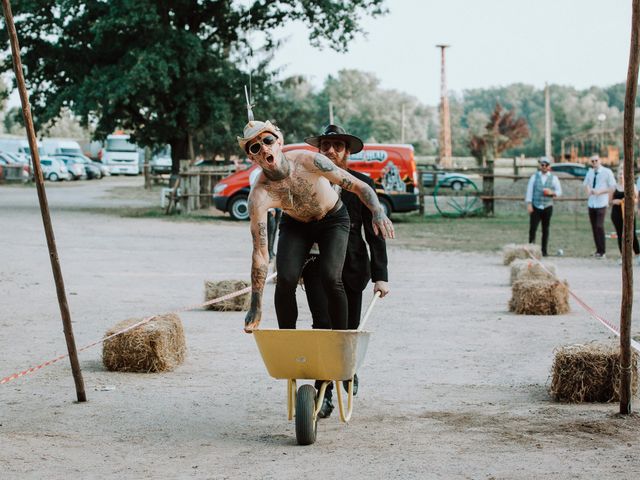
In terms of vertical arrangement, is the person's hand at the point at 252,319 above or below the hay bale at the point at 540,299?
above

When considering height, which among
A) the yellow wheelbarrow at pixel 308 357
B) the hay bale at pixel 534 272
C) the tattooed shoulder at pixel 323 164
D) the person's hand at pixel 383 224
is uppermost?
the tattooed shoulder at pixel 323 164

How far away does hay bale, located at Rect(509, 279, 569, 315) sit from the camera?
13.1 metres

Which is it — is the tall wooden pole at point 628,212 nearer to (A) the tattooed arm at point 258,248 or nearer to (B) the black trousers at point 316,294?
(B) the black trousers at point 316,294

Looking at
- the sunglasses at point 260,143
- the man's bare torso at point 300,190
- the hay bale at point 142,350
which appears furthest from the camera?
the hay bale at point 142,350

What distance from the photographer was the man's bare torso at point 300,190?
265 inches

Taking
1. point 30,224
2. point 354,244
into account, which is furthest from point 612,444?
point 30,224

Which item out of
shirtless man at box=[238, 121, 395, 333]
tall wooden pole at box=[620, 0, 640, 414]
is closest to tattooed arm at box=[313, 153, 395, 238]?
shirtless man at box=[238, 121, 395, 333]

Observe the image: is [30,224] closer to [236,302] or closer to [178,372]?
[236,302]

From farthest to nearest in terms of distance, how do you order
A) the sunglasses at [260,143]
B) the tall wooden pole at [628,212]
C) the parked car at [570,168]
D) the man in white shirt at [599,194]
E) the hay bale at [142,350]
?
the parked car at [570,168]
the man in white shirt at [599,194]
the hay bale at [142,350]
the tall wooden pole at [628,212]
the sunglasses at [260,143]

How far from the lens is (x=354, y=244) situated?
7602 mm

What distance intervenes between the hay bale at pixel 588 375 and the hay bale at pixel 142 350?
10.4 feet

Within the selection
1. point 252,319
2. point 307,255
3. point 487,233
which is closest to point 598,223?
point 487,233

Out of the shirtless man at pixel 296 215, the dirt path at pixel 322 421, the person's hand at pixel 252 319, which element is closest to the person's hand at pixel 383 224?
the shirtless man at pixel 296 215

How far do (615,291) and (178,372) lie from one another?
848 cm
